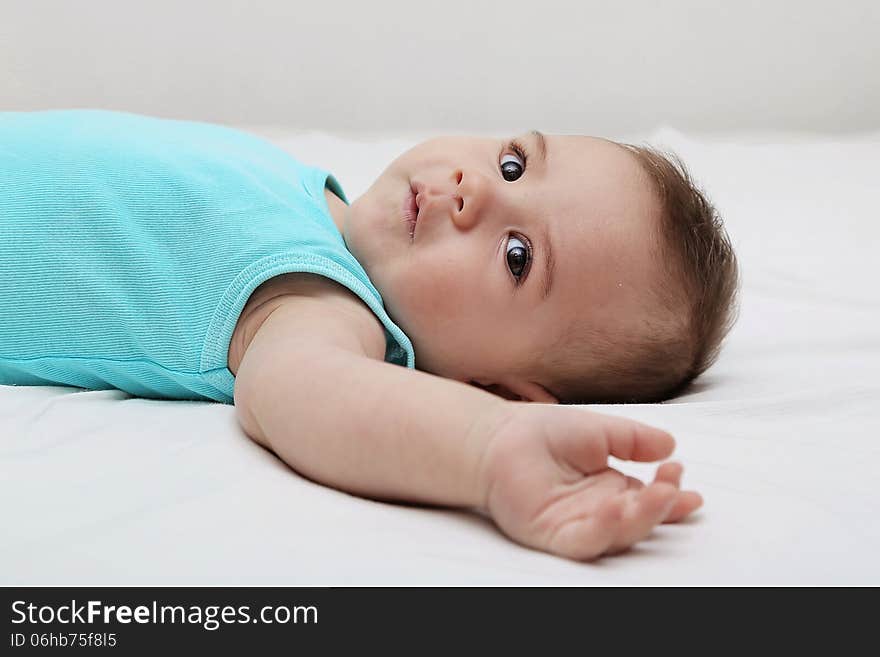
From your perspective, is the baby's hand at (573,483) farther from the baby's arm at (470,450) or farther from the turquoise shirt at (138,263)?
the turquoise shirt at (138,263)

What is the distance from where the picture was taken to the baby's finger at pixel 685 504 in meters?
0.76

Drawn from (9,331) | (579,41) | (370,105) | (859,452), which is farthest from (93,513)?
(579,41)

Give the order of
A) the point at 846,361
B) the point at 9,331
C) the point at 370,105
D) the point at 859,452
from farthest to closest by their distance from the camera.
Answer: the point at 370,105
the point at 846,361
the point at 9,331
the point at 859,452

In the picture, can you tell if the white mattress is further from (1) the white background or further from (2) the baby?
(1) the white background

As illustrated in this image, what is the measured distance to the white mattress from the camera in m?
0.68

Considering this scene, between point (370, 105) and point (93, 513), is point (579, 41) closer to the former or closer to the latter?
point (370, 105)

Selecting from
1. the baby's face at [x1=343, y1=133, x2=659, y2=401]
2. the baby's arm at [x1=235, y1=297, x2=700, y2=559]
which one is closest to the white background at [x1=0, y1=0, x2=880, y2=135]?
the baby's face at [x1=343, y1=133, x2=659, y2=401]

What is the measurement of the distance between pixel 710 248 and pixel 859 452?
337 millimetres

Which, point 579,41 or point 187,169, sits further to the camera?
point 579,41

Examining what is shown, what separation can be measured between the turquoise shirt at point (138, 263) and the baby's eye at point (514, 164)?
216mm

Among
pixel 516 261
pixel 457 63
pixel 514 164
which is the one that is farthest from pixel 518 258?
pixel 457 63

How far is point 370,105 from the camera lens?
3.03m

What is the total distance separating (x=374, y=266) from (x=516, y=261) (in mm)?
170
